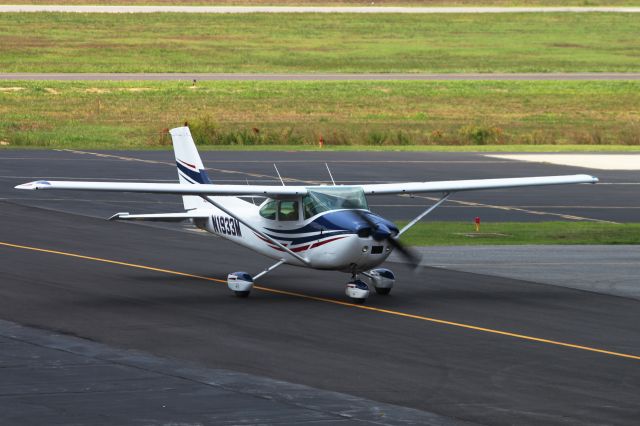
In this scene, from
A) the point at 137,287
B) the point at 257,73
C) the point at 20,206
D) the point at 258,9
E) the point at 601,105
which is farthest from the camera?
the point at 258,9

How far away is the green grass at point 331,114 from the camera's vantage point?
7238 centimetres

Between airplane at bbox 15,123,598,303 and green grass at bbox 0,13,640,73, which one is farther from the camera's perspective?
green grass at bbox 0,13,640,73

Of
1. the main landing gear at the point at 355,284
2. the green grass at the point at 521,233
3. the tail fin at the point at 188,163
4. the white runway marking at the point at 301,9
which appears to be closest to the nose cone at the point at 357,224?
the main landing gear at the point at 355,284

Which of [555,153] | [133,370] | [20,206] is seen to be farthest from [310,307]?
[555,153]

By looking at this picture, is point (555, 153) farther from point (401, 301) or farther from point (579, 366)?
point (579, 366)

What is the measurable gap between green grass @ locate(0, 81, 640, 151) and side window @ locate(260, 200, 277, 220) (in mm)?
40258

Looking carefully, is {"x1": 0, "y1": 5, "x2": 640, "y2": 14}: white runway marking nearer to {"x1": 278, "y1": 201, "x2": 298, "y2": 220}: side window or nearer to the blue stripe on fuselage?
{"x1": 278, "y1": 201, "x2": 298, "y2": 220}: side window

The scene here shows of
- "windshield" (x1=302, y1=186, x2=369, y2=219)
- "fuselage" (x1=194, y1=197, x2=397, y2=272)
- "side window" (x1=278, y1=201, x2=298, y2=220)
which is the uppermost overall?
"windshield" (x1=302, y1=186, x2=369, y2=219)

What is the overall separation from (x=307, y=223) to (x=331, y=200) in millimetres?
686

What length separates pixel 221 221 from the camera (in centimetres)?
3086

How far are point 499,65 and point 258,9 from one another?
40516 mm

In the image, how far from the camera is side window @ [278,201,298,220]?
28.7 metres

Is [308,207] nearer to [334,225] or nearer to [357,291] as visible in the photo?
[334,225]

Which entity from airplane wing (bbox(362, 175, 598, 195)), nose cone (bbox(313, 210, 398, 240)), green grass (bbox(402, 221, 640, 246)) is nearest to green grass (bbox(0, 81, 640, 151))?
green grass (bbox(402, 221, 640, 246))
